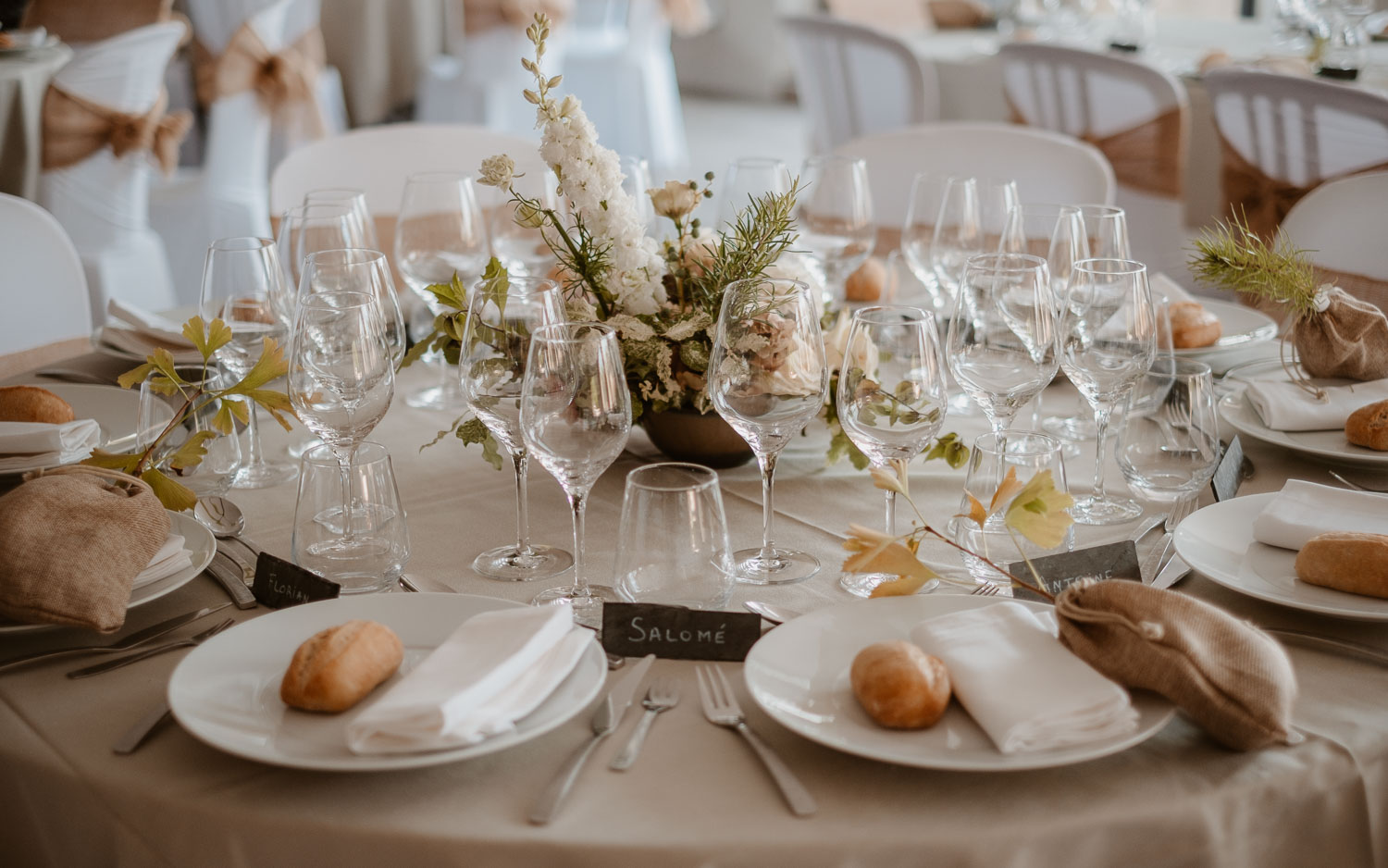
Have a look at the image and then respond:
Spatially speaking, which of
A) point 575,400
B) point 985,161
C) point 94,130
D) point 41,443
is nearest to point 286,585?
point 575,400

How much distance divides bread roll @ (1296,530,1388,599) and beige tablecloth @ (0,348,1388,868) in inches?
3.1

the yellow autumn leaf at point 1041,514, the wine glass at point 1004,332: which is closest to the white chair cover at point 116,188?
the wine glass at point 1004,332

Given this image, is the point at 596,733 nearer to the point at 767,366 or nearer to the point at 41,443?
the point at 767,366

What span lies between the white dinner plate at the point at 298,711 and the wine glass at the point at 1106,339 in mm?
635

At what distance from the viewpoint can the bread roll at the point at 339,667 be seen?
89 cm

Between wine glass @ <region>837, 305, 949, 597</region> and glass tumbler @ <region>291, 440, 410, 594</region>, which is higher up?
wine glass @ <region>837, 305, 949, 597</region>

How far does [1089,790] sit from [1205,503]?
59 cm

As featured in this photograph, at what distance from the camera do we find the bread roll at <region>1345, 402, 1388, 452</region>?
4.55 feet

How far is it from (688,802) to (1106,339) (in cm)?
70

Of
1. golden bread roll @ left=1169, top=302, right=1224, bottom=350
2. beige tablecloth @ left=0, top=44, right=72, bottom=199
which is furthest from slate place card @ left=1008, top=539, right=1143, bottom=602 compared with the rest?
beige tablecloth @ left=0, top=44, right=72, bottom=199

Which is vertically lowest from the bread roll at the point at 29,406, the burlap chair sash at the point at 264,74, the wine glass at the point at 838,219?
the bread roll at the point at 29,406

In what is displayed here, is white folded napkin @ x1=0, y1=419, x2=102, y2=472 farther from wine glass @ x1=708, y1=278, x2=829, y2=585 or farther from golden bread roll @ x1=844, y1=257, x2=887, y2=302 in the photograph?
golden bread roll @ x1=844, y1=257, x2=887, y2=302

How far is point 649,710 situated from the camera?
95 cm

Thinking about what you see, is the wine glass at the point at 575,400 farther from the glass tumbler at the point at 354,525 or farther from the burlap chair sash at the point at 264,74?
the burlap chair sash at the point at 264,74
